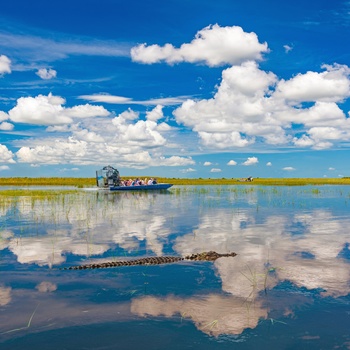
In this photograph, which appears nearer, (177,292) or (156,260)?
(177,292)

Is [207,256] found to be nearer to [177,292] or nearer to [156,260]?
[156,260]

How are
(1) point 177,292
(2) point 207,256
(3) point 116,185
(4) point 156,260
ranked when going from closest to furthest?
(1) point 177,292 < (4) point 156,260 < (2) point 207,256 < (3) point 116,185

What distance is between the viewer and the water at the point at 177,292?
666cm

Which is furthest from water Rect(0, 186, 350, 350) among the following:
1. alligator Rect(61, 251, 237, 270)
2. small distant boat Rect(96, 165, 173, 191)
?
small distant boat Rect(96, 165, 173, 191)

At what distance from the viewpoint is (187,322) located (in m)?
7.21

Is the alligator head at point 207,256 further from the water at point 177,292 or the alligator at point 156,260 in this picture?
the water at point 177,292

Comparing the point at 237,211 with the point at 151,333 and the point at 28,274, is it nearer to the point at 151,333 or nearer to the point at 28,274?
the point at 28,274

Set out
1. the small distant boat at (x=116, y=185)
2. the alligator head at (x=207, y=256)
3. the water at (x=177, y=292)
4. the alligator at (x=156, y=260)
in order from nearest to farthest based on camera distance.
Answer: the water at (x=177, y=292), the alligator at (x=156, y=260), the alligator head at (x=207, y=256), the small distant boat at (x=116, y=185)

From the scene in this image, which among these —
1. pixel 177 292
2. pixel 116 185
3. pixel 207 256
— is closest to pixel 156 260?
pixel 207 256

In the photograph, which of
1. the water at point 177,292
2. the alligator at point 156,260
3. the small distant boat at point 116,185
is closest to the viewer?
the water at point 177,292

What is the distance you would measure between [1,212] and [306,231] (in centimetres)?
1884

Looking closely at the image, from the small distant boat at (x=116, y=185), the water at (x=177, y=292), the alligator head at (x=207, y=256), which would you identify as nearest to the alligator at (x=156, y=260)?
the alligator head at (x=207, y=256)

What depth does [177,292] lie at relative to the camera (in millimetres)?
8875

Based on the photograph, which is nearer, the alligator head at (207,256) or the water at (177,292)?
the water at (177,292)
